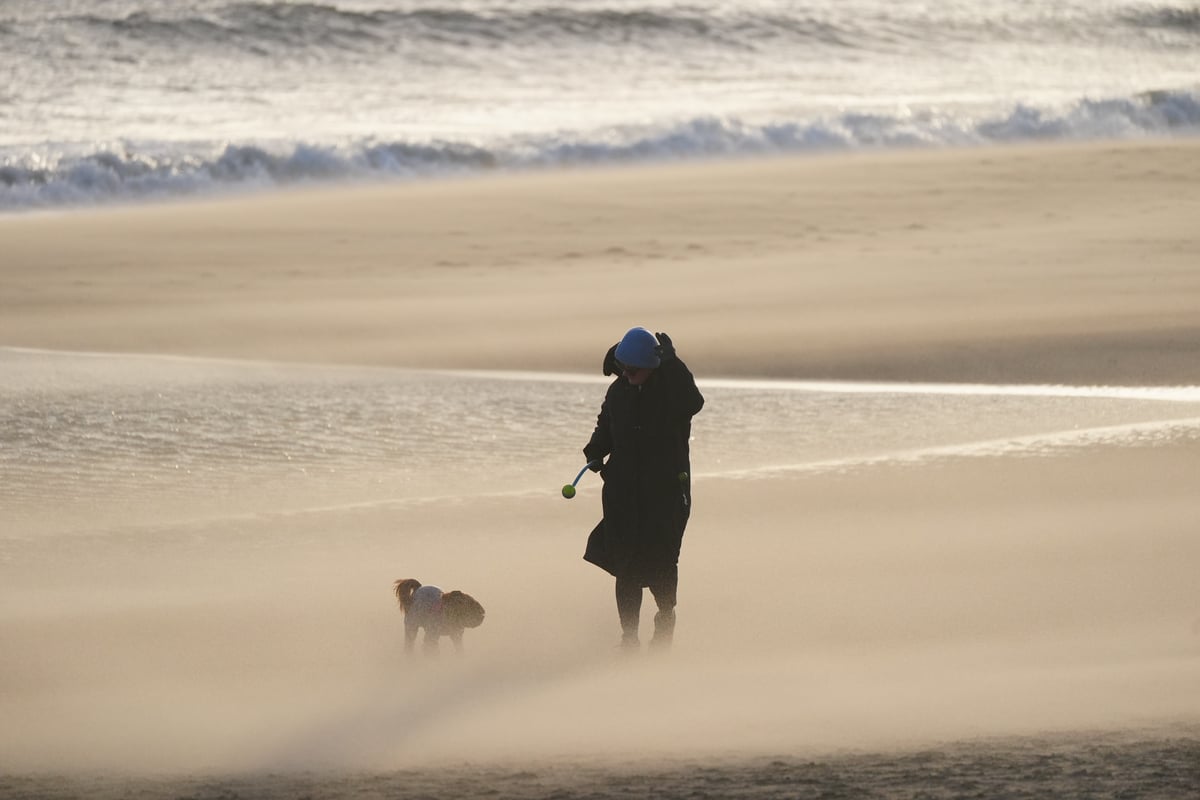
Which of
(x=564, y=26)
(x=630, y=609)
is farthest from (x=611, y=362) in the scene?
(x=564, y=26)

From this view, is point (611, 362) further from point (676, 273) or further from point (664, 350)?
point (676, 273)

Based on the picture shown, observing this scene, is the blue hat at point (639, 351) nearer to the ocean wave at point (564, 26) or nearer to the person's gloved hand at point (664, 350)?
the person's gloved hand at point (664, 350)

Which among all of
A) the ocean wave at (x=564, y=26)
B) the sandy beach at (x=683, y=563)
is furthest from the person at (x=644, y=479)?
the ocean wave at (x=564, y=26)

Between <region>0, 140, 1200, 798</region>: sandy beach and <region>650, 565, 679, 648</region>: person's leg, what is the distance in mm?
171

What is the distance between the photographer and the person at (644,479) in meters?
6.81

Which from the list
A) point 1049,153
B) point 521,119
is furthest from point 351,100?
point 1049,153

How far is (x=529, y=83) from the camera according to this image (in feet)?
109

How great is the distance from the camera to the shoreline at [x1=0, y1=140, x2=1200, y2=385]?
13.7 meters

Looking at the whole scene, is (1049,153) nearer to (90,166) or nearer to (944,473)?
(90,166)

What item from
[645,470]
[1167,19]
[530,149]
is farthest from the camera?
[1167,19]

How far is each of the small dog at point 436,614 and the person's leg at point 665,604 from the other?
2.32 feet

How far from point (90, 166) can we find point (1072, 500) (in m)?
15.8

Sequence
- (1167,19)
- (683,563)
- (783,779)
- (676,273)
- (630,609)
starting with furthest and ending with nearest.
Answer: (1167,19) < (676,273) < (683,563) < (630,609) < (783,779)

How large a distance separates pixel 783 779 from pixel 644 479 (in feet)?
5.35
